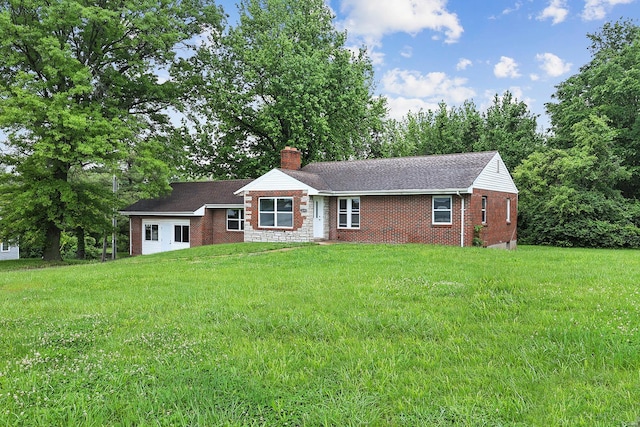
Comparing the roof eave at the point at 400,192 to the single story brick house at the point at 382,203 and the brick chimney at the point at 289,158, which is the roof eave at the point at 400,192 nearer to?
the single story brick house at the point at 382,203

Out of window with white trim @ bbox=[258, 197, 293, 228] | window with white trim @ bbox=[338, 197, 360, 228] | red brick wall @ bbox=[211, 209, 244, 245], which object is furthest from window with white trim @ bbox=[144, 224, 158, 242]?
window with white trim @ bbox=[338, 197, 360, 228]

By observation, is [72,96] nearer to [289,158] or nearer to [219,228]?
[219,228]

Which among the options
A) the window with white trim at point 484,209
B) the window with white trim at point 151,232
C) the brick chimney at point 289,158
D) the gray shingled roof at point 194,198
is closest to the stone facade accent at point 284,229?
the gray shingled roof at point 194,198

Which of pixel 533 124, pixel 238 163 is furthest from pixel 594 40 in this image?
pixel 238 163

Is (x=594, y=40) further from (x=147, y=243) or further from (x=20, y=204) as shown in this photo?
(x=20, y=204)

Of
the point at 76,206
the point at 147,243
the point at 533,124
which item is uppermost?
the point at 533,124

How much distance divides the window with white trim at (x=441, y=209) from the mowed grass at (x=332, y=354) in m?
10.2

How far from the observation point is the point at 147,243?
84.7ft

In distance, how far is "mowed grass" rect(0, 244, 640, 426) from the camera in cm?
310

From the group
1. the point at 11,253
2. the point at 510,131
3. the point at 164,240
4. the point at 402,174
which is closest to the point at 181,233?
the point at 164,240

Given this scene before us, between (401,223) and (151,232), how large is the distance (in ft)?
51.2

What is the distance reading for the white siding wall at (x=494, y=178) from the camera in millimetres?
18498

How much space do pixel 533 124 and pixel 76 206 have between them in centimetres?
3335

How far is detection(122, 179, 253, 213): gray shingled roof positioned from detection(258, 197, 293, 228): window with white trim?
9.11 ft
